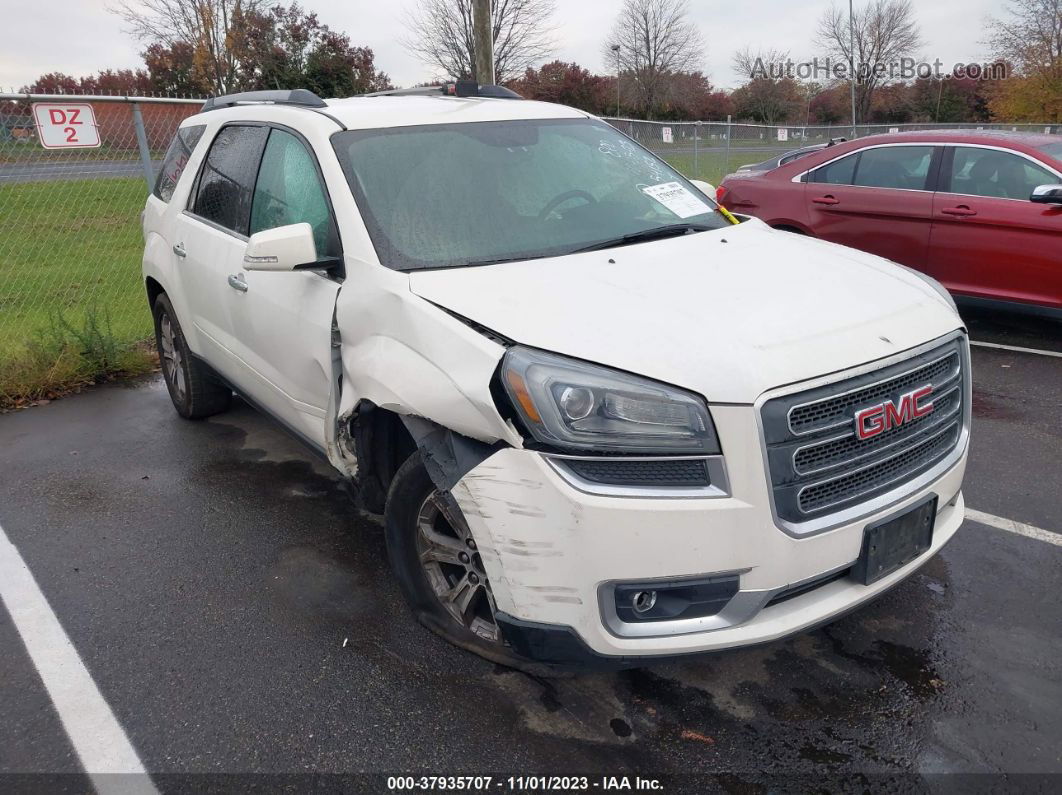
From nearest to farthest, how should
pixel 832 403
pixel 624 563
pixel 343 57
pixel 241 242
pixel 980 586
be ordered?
1. pixel 624 563
2. pixel 832 403
3. pixel 980 586
4. pixel 241 242
5. pixel 343 57

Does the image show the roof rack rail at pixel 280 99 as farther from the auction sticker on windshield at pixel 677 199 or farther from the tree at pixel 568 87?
the tree at pixel 568 87

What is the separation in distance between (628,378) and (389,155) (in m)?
1.62

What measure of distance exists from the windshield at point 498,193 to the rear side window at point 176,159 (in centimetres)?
189

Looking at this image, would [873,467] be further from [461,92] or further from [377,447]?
[461,92]

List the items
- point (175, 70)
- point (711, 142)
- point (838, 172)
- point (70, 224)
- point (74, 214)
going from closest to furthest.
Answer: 1. point (838, 172)
2. point (74, 214)
3. point (70, 224)
4. point (711, 142)
5. point (175, 70)

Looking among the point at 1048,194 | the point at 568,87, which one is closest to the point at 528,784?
the point at 1048,194

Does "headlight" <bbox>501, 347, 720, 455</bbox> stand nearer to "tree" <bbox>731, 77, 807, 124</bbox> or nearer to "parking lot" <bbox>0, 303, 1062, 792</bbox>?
"parking lot" <bbox>0, 303, 1062, 792</bbox>

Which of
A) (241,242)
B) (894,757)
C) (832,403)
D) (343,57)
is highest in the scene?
(343,57)

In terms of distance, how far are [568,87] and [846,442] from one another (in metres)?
38.9

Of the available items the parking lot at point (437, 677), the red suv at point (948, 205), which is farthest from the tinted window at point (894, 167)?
the parking lot at point (437, 677)

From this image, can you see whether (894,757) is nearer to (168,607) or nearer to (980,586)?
(980,586)

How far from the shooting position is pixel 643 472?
220cm

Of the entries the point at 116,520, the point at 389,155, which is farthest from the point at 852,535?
the point at 116,520

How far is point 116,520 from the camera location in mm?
4059
